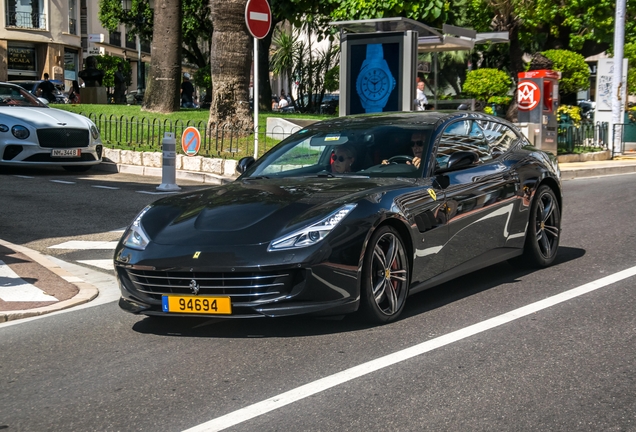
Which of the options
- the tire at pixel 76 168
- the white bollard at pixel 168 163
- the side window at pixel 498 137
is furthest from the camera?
the tire at pixel 76 168

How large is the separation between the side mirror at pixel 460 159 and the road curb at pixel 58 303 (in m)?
2.96

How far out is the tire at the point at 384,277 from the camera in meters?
6.01

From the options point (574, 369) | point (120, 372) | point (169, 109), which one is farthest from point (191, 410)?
point (169, 109)

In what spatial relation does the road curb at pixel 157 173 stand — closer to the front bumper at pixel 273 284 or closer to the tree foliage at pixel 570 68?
the front bumper at pixel 273 284

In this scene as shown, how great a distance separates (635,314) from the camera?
649 cm

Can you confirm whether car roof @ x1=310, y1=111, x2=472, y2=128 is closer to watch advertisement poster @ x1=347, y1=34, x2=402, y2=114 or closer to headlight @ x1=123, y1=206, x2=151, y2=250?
headlight @ x1=123, y1=206, x2=151, y2=250

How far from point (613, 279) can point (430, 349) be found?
111 inches

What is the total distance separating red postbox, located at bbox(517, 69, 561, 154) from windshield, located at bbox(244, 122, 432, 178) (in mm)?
15340

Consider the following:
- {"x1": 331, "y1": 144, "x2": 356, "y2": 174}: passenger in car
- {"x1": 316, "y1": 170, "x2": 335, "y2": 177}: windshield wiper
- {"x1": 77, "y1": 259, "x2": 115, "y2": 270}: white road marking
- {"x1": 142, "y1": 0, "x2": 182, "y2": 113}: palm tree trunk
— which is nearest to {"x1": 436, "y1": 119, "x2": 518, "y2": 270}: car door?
{"x1": 331, "y1": 144, "x2": 356, "y2": 174}: passenger in car

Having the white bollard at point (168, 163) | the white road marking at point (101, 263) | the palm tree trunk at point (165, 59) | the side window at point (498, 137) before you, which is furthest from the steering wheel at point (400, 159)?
the palm tree trunk at point (165, 59)

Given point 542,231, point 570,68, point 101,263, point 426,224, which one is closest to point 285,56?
point 570,68

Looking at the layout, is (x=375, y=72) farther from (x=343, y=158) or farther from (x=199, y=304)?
(x=199, y=304)

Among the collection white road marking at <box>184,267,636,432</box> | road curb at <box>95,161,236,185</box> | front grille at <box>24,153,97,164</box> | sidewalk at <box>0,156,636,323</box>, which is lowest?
sidewalk at <box>0,156,636,323</box>

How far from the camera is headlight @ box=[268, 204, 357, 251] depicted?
572cm
